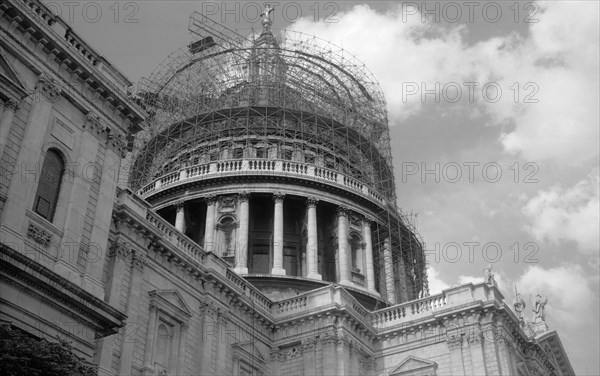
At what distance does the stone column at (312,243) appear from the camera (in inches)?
1822

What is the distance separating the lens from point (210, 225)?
4806 cm

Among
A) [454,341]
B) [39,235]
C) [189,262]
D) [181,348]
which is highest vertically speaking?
[189,262]

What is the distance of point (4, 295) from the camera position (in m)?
18.6

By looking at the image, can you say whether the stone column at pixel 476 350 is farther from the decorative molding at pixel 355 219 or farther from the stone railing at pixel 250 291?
the decorative molding at pixel 355 219

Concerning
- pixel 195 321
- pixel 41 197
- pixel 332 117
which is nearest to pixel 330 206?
pixel 332 117

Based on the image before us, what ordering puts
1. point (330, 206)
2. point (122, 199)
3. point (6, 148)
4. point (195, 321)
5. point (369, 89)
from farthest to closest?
1. point (369, 89)
2. point (330, 206)
3. point (195, 321)
4. point (122, 199)
5. point (6, 148)

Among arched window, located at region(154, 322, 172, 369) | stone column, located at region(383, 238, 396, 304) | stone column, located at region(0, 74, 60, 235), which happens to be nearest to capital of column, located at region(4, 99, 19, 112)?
stone column, located at region(0, 74, 60, 235)

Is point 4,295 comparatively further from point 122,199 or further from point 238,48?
point 238,48

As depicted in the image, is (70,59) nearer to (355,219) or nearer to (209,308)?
(209,308)

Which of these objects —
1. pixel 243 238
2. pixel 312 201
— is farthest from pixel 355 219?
pixel 243 238

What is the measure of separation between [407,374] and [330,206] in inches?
688

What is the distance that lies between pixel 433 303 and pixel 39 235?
66.3 ft

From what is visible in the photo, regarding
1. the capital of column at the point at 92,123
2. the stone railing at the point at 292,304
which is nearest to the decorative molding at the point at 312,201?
the stone railing at the point at 292,304

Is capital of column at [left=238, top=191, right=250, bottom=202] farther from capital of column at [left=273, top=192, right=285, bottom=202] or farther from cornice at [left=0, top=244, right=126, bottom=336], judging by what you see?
cornice at [left=0, top=244, right=126, bottom=336]
